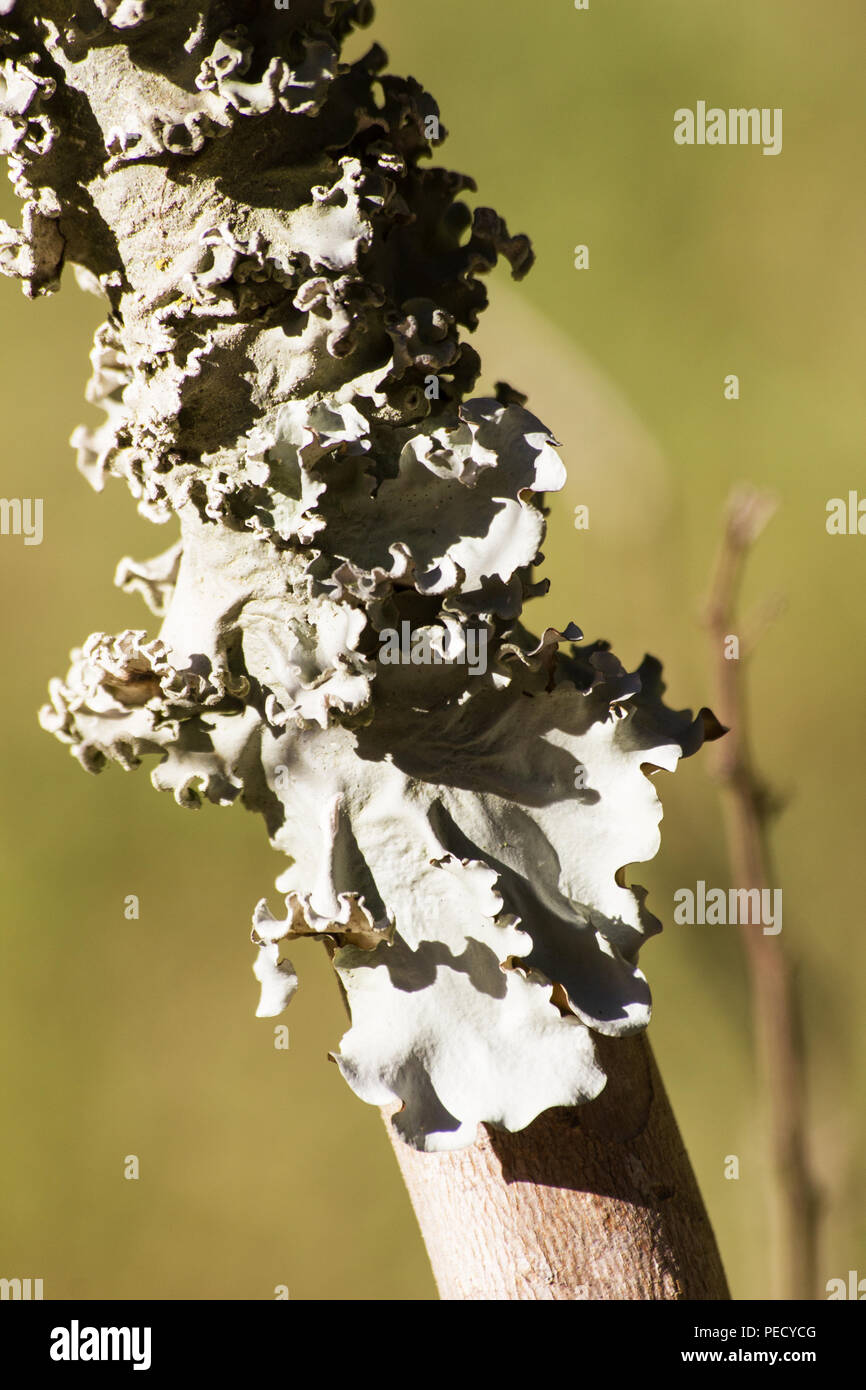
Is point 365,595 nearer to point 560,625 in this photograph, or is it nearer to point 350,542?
point 350,542

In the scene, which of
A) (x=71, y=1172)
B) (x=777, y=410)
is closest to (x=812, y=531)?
(x=777, y=410)

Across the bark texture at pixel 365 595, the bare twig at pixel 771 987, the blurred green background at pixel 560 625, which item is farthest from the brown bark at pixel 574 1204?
the blurred green background at pixel 560 625

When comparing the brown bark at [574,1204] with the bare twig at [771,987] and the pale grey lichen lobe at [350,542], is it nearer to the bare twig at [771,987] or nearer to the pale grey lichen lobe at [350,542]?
the pale grey lichen lobe at [350,542]

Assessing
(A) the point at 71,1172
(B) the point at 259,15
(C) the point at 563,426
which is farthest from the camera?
(A) the point at 71,1172

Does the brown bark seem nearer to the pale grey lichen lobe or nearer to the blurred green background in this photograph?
the pale grey lichen lobe

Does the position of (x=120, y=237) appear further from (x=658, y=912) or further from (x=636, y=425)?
(x=658, y=912)

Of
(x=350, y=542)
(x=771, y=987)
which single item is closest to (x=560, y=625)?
(x=771, y=987)
